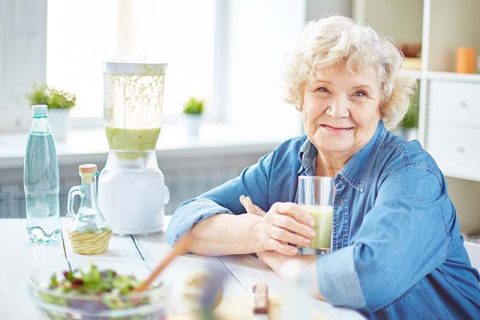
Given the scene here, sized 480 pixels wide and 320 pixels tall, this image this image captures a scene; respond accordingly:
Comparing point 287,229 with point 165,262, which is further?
point 287,229

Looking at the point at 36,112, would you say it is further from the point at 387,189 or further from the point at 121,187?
the point at 387,189

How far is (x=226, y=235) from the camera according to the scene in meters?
1.79

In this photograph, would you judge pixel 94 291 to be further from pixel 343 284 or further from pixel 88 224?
pixel 88 224

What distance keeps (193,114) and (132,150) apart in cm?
135

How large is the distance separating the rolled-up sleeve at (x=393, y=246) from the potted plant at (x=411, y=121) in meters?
1.55

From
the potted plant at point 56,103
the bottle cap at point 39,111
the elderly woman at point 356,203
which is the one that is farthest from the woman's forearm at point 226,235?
the potted plant at point 56,103

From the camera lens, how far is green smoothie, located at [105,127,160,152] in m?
2.02

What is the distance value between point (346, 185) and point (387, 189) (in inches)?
5.6

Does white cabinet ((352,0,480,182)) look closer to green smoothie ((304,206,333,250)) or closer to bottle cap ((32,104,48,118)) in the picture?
green smoothie ((304,206,333,250))

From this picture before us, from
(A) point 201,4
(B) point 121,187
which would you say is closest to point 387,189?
→ (B) point 121,187

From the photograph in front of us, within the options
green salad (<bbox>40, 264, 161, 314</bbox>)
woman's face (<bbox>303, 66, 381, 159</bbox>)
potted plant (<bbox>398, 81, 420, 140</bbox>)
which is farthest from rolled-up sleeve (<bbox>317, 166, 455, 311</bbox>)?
potted plant (<bbox>398, 81, 420, 140</bbox>)

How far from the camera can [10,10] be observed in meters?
3.05

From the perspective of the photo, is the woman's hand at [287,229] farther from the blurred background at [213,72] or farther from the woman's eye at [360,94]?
the blurred background at [213,72]

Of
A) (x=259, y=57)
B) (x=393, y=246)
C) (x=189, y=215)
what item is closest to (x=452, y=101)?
(x=259, y=57)
